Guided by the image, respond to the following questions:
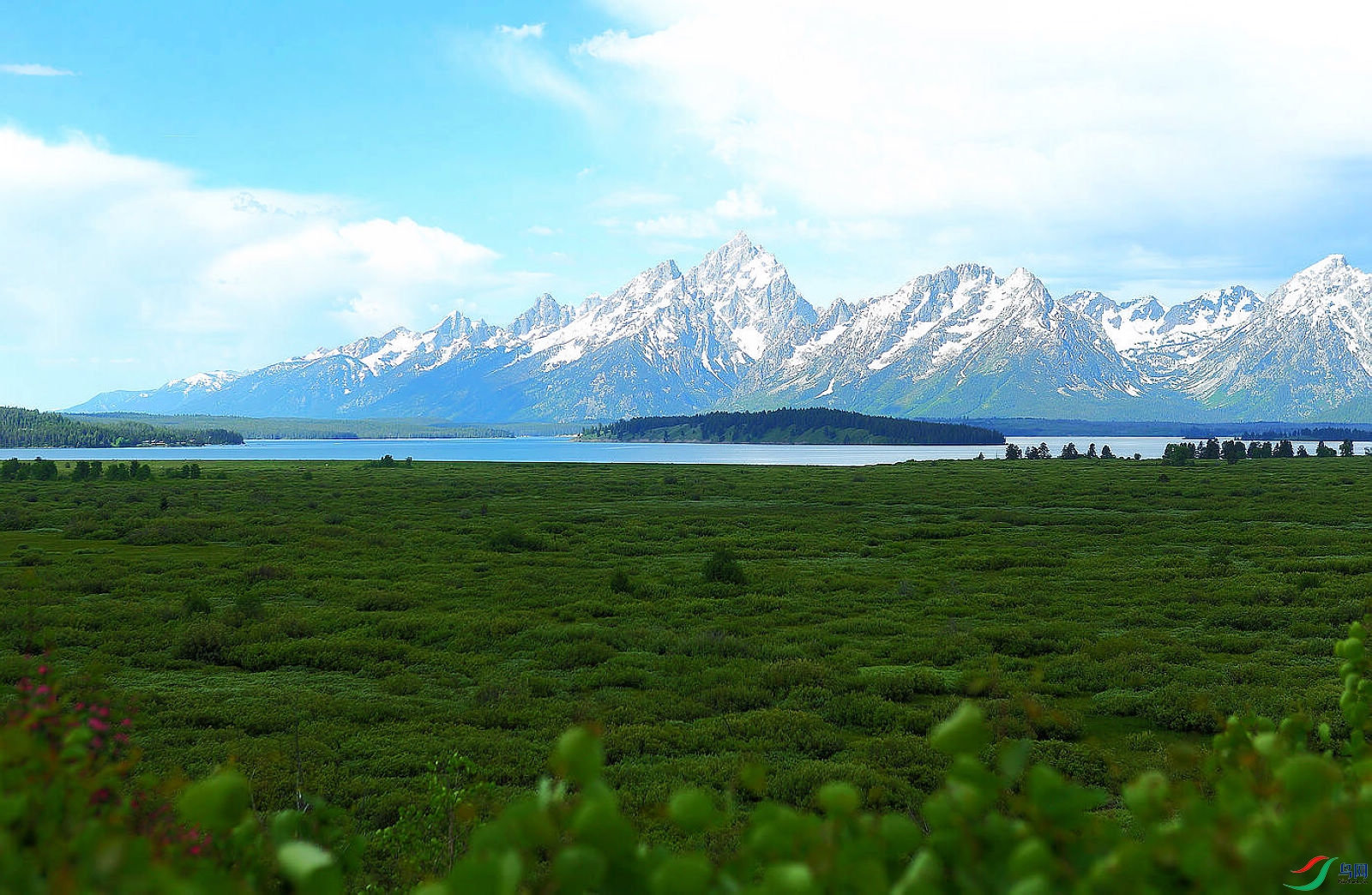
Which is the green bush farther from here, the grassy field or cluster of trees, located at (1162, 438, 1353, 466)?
cluster of trees, located at (1162, 438, 1353, 466)

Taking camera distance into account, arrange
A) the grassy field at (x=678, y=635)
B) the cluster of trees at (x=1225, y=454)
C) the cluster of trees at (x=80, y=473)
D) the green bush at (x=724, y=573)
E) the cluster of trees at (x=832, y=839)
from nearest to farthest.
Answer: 1. the cluster of trees at (x=832, y=839)
2. the grassy field at (x=678, y=635)
3. the green bush at (x=724, y=573)
4. the cluster of trees at (x=80, y=473)
5. the cluster of trees at (x=1225, y=454)

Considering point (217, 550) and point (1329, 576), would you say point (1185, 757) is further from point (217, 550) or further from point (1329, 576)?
point (217, 550)

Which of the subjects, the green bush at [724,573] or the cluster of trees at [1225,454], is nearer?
the green bush at [724,573]

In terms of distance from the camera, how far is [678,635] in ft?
77.3

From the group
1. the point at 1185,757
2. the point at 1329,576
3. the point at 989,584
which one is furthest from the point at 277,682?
the point at 1329,576

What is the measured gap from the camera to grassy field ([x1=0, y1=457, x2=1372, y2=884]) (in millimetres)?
14555

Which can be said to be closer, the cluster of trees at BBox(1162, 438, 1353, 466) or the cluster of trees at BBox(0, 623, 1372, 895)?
the cluster of trees at BBox(0, 623, 1372, 895)

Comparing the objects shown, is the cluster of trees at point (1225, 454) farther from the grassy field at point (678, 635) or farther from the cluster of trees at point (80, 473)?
the cluster of trees at point (80, 473)

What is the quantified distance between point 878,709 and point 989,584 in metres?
16.7

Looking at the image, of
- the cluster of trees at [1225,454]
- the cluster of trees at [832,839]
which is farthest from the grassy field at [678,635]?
the cluster of trees at [1225,454]

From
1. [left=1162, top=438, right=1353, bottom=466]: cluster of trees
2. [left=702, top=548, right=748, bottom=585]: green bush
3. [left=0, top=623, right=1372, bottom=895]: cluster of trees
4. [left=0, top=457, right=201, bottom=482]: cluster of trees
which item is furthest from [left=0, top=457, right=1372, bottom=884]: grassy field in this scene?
[left=1162, top=438, right=1353, bottom=466]: cluster of trees

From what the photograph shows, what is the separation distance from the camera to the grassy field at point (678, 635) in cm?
1455

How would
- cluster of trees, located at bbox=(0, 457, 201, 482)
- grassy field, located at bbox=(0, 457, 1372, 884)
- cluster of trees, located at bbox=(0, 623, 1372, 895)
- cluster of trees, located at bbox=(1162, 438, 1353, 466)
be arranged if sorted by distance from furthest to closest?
cluster of trees, located at bbox=(1162, 438, 1353, 466) < cluster of trees, located at bbox=(0, 457, 201, 482) < grassy field, located at bbox=(0, 457, 1372, 884) < cluster of trees, located at bbox=(0, 623, 1372, 895)

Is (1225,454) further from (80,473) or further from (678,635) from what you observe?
(80,473)
